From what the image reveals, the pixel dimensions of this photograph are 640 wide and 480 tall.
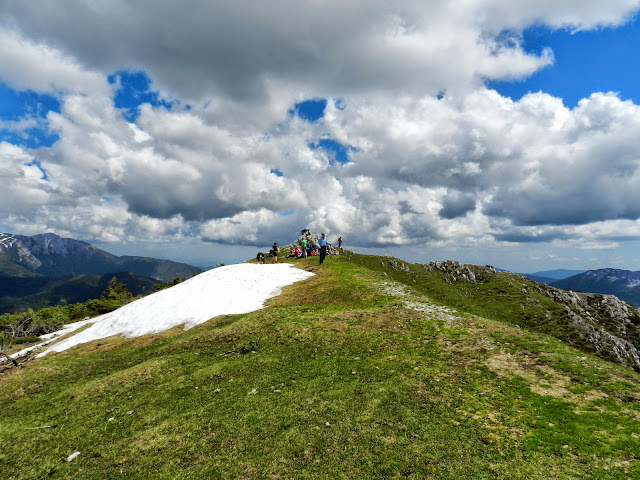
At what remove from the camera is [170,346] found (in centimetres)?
2688

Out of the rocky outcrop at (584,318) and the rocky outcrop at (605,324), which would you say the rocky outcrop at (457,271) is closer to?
the rocky outcrop at (584,318)

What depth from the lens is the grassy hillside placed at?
34.4ft

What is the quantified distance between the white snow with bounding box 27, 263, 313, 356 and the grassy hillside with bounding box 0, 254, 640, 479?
29.5 feet

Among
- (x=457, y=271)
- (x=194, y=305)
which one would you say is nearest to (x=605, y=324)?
(x=457, y=271)

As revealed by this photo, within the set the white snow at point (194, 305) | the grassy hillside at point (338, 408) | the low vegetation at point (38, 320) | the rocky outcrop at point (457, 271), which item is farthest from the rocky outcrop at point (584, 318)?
the low vegetation at point (38, 320)

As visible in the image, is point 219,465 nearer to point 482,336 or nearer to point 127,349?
point 482,336

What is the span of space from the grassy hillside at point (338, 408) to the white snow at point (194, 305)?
29.5ft

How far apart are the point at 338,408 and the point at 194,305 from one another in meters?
29.6

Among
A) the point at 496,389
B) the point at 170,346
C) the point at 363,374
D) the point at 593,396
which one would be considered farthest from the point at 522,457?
the point at 170,346

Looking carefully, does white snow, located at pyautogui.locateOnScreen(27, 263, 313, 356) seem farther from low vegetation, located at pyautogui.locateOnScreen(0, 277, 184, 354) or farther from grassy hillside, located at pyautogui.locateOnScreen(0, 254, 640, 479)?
low vegetation, located at pyautogui.locateOnScreen(0, 277, 184, 354)

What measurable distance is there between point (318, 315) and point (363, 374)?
11072 mm

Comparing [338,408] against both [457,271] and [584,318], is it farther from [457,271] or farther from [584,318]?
[457,271]

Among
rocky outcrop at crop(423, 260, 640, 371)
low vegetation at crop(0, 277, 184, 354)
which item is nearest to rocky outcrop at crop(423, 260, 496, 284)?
rocky outcrop at crop(423, 260, 640, 371)

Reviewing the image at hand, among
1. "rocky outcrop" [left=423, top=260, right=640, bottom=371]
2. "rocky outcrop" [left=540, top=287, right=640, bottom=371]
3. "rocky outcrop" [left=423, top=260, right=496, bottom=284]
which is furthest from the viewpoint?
"rocky outcrop" [left=423, top=260, right=496, bottom=284]
